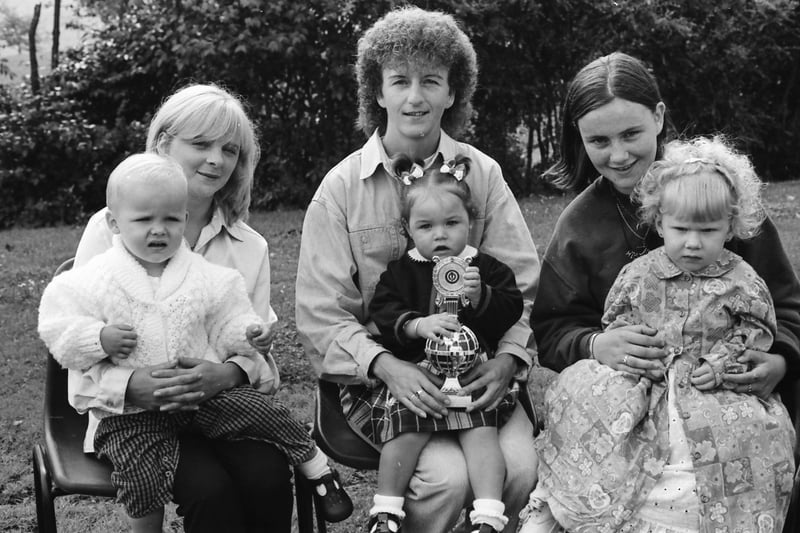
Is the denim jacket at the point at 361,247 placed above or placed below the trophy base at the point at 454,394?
above

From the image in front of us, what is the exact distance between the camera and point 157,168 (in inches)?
120

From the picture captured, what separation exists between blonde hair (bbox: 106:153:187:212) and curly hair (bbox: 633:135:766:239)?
1509 mm

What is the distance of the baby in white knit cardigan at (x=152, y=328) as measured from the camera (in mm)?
2941

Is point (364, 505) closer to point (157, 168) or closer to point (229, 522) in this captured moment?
point (229, 522)

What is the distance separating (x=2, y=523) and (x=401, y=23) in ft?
8.72

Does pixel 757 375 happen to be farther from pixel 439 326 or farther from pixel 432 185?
pixel 432 185

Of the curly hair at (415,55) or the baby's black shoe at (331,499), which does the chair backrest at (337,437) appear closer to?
the baby's black shoe at (331,499)

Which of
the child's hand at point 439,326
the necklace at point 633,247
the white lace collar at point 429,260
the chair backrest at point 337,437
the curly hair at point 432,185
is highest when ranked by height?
the curly hair at point 432,185

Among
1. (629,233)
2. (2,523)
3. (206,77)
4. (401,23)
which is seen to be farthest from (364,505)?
(206,77)

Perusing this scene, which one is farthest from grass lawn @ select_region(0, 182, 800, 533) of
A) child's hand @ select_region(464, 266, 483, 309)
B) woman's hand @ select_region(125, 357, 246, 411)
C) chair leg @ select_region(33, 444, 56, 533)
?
child's hand @ select_region(464, 266, 483, 309)

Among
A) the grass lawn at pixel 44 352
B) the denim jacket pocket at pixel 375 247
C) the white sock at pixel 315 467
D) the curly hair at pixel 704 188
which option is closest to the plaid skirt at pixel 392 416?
the white sock at pixel 315 467

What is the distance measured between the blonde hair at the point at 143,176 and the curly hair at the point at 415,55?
912 millimetres

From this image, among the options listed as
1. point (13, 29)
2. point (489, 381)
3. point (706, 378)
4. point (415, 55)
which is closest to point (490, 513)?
point (489, 381)

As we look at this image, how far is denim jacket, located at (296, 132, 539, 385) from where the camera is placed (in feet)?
11.1
